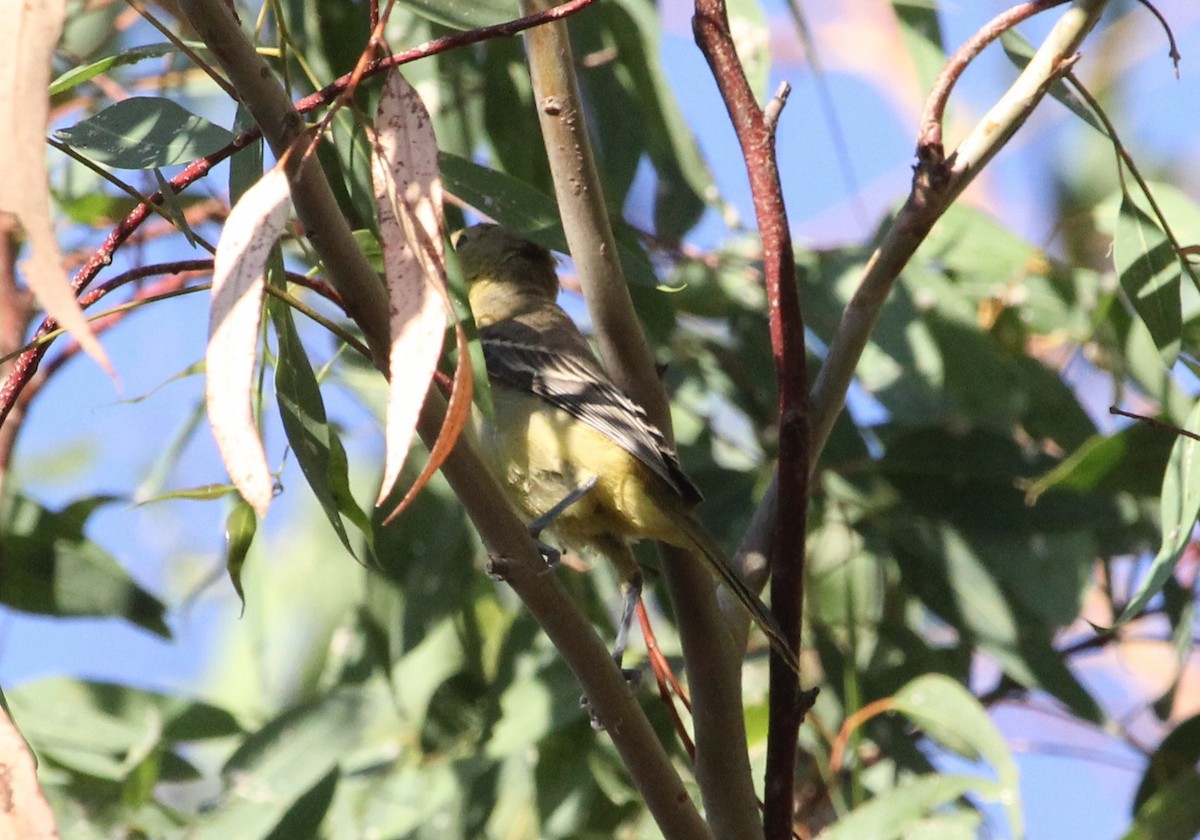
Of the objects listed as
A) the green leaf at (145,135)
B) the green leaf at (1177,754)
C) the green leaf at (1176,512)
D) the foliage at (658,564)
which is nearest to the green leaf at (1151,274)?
the green leaf at (1176,512)

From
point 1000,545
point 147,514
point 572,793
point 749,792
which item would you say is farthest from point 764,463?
point 147,514

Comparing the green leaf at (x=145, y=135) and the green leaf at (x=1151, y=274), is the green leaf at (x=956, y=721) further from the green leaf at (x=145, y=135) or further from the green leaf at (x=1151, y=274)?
the green leaf at (x=145, y=135)

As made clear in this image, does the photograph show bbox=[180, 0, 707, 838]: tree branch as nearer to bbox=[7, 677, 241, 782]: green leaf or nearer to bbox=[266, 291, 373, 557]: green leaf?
bbox=[266, 291, 373, 557]: green leaf

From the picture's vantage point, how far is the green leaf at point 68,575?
2.82 meters

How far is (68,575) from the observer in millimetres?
2840

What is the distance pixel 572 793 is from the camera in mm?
2920

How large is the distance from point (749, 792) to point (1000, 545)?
4.36 ft

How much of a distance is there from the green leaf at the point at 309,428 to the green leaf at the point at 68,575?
4.17 feet

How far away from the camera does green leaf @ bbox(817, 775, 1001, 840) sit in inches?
92.1

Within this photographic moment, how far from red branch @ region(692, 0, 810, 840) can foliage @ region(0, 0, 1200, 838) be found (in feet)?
1.68

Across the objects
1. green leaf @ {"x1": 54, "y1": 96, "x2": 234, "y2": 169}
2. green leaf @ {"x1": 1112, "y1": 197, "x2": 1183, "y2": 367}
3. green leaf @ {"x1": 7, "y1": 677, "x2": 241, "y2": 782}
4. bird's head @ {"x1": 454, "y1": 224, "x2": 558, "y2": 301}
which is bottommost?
green leaf @ {"x1": 7, "y1": 677, "x2": 241, "y2": 782}

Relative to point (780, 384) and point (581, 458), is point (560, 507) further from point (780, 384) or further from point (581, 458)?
point (780, 384)

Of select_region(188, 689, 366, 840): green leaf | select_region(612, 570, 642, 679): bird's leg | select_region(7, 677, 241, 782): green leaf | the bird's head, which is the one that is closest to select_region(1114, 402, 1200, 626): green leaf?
select_region(612, 570, 642, 679): bird's leg

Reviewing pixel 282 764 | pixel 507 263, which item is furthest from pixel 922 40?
pixel 282 764
